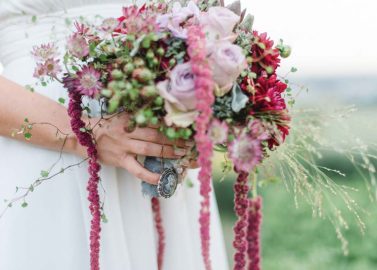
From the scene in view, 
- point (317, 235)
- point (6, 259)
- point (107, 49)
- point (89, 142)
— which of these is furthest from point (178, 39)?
point (317, 235)

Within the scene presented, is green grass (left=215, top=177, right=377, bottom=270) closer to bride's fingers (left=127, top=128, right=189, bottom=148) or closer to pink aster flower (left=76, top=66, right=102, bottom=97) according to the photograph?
bride's fingers (left=127, top=128, right=189, bottom=148)

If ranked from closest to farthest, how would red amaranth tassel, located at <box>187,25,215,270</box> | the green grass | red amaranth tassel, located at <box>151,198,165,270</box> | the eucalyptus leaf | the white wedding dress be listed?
red amaranth tassel, located at <box>187,25,215,270</box> < the eucalyptus leaf < the white wedding dress < red amaranth tassel, located at <box>151,198,165,270</box> < the green grass

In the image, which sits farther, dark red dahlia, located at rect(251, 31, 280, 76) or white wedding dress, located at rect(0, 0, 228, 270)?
white wedding dress, located at rect(0, 0, 228, 270)

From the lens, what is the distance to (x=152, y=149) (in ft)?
3.35

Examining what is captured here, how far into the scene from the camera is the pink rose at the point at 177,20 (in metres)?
0.89

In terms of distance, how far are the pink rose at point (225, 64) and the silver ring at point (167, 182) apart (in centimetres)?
23

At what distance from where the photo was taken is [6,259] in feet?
3.68

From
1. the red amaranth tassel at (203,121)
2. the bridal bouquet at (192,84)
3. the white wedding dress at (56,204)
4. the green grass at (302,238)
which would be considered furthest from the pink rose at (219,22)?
the green grass at (302,238)

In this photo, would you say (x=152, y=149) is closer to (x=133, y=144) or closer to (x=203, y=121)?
(x=133, y=144)

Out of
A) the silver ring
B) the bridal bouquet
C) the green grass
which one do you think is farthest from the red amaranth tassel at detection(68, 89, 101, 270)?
the green grass

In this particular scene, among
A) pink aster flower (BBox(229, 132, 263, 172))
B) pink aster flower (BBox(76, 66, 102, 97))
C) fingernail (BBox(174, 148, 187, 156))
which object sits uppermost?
pink aster flower (BBox(76, 66, 102, 97))

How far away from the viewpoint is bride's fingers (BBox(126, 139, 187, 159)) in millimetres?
1019

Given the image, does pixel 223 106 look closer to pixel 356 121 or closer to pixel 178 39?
pixel 178 39

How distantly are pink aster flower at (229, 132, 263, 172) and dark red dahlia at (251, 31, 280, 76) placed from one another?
218 mm
